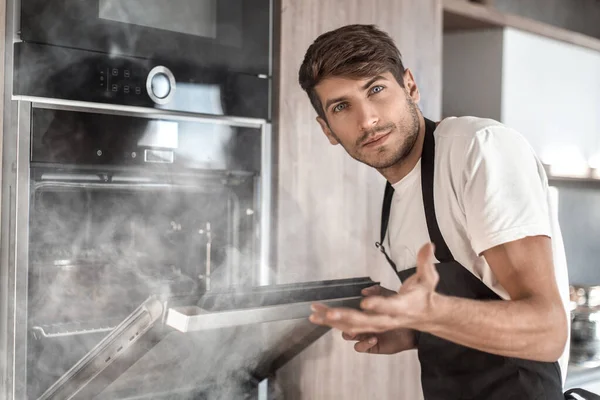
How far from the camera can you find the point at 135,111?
59.6 inches

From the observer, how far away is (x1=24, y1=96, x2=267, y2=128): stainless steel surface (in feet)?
4.54

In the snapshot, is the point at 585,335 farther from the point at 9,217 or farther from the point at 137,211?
the point at 9,217

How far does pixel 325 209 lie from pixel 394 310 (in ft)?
3.50

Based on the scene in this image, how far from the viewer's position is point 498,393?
1.22m

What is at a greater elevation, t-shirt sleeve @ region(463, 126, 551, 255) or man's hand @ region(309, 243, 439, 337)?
t-shirt sleeve @ region(463, 126, 551, 255)

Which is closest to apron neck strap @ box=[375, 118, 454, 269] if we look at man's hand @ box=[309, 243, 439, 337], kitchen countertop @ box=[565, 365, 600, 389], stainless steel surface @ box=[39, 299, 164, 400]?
man's hand @ box=[309, 243, 439, 337]

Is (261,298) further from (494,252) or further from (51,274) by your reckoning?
(51,274)

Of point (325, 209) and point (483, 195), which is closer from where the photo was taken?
point (483, 195)

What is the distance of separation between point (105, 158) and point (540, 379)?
3.38 feet

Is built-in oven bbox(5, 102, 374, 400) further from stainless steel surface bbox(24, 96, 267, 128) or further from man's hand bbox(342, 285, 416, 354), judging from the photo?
man's hand bbox(342, 285, 416, 354)

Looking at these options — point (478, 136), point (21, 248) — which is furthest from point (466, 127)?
point (21, 248)

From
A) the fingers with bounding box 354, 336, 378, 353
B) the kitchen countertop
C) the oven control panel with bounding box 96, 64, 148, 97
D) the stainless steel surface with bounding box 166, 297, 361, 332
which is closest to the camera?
the stainless steel surface with bounding box 166, 297, 361, 332

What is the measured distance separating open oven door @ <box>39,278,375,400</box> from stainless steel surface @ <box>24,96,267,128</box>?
1.91ft

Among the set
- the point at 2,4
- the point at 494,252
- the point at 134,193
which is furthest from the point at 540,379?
the point at 2,4
